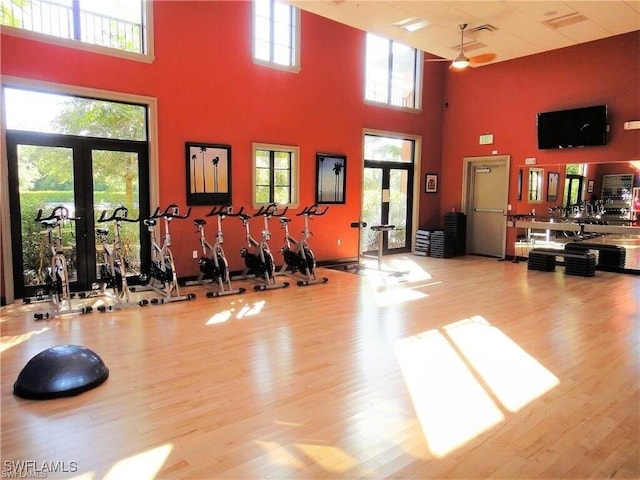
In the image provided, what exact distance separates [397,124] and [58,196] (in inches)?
254

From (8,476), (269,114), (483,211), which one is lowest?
(8,476)

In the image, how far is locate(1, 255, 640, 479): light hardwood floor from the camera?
2.41 metres

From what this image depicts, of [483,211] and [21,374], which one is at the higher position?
[483,211]

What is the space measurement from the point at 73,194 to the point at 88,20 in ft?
7.31

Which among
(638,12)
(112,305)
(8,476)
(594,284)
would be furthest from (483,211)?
(8,476)

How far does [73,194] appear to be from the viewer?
6.00 meters

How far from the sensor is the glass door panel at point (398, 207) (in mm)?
9977

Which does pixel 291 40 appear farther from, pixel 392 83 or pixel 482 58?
pixel 482 58

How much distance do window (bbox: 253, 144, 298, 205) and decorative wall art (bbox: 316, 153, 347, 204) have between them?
52 centimetres

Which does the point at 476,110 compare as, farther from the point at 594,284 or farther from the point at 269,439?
the point at 269,439

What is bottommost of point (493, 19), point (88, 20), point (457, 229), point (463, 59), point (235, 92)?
point (457, 229)

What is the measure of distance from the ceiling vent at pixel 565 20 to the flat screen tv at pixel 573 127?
1.93m

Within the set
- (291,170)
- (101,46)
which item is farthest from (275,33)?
(101,46)

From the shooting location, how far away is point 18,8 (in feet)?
17.9
